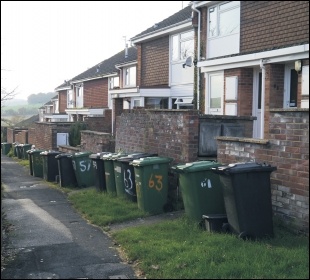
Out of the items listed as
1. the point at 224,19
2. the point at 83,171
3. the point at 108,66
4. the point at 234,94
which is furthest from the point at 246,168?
the point at 108,66

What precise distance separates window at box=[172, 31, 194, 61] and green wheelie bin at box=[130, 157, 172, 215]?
10.5 m

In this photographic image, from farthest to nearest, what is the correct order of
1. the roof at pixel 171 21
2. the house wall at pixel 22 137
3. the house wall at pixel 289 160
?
the house wall at pixel 22 137 < the roof at pixel 171 21 < the house wall at pixel 289 160

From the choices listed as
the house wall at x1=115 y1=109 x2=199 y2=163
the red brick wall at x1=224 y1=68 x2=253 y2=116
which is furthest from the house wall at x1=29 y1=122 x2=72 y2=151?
the red brick wall at x1=224 y1=68 x2=253 y2=116

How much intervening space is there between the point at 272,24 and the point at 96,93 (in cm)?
2705

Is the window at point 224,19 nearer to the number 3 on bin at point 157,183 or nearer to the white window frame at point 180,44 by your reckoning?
the white window frame at point 180,44

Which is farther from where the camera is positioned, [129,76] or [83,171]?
[129,76]

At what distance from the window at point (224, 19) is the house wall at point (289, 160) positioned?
5.57 m

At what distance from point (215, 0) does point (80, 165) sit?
6106 millimetres

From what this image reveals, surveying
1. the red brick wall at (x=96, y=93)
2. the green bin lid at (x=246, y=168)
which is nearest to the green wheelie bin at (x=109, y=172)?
the green bin lid at (x=246, y=168)

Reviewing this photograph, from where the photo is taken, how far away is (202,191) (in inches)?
298

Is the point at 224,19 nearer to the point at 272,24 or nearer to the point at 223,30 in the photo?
the point at 223,30

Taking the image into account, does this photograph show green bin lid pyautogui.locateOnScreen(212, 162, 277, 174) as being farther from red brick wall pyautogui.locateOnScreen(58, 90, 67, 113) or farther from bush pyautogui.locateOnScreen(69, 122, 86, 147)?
red brick wall pyautogui.locateOnScreen(58, 90, 67, 113)

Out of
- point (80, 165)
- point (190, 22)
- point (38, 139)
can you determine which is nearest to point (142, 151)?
point (80, 165)

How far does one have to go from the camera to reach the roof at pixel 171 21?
779 inches
